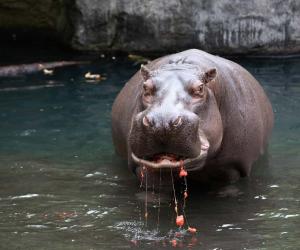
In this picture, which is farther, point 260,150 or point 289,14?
point 289,14

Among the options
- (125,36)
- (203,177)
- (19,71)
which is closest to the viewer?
(203,177)

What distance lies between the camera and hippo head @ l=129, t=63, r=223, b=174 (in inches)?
187

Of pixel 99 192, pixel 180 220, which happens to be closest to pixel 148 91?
pixel 180 220

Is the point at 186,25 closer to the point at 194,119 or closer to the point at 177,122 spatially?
the point at 194,119

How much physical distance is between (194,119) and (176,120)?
176mm

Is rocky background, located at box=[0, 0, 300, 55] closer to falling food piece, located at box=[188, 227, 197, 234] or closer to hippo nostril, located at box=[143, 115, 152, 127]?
falling food piece, located at box=[188, 227, 197, 234]

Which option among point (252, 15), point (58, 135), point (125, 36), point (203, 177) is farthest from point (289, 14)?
point (203, 177)

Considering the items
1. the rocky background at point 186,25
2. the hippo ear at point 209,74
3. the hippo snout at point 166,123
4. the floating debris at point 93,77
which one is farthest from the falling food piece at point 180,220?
the rocky background at point 186,25

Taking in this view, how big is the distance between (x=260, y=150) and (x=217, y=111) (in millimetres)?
941

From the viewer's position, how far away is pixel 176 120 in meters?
4.73

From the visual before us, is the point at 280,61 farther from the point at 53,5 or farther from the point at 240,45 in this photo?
the point at 53,5

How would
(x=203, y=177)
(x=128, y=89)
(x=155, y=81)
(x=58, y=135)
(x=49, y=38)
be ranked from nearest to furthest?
(x=155, y=81), (x=203, y=177), (x=128, y=89), (x=58, y=135), (x=49, y=38)

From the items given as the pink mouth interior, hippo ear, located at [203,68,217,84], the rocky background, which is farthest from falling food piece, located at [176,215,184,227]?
the rocky background

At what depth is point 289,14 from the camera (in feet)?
36.7
